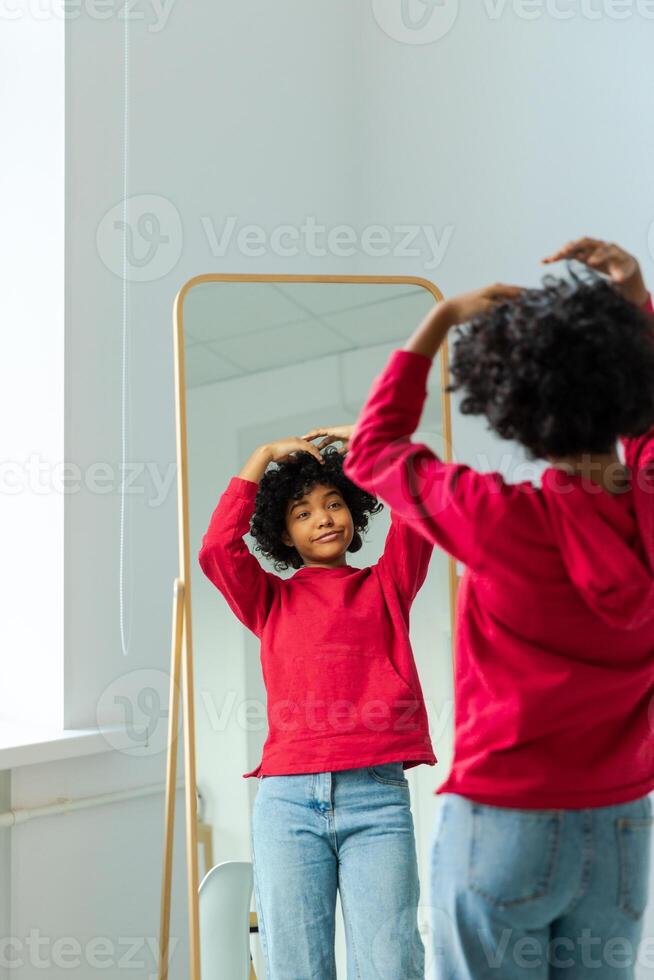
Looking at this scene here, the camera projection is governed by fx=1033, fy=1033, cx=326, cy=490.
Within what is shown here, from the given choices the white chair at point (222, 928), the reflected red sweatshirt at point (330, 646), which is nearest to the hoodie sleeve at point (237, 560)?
the reflected red sweatshirt at point (330, 646)

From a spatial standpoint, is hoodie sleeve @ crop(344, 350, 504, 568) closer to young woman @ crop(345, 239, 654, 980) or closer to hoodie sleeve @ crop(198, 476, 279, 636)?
young woman @ crop(345, 239, 654, 980)

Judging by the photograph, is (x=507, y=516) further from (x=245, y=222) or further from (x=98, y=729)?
(x=245, y=222)

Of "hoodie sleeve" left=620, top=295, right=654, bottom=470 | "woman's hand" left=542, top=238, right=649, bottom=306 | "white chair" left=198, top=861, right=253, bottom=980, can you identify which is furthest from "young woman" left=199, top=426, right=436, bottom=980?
"woman's hand" left=542, top=238, right=649, bottom=306

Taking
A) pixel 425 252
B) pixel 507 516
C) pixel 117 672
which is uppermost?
pixel 425 252

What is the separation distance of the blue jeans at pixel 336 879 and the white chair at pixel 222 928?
0.19 meters

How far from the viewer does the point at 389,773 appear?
1404 millimetres

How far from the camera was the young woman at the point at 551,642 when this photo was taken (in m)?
0.93

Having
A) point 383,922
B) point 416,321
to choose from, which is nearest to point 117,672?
point 383,922

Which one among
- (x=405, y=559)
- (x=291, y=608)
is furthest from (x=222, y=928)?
(x=405, y=559)

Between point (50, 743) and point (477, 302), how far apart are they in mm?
1064

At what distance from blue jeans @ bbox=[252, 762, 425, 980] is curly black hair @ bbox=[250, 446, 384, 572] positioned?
370 mm

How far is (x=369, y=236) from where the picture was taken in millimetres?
2293

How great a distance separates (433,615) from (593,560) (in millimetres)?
821

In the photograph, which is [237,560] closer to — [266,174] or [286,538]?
[286,538]
